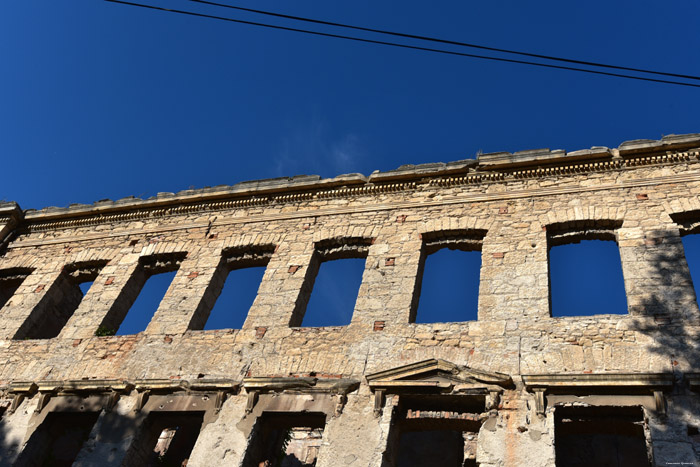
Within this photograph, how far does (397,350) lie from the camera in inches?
334

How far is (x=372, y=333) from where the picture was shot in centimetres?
880

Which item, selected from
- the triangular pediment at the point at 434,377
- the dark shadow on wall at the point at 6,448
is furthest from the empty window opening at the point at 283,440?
the dark shadow on wall at the point at 6,448

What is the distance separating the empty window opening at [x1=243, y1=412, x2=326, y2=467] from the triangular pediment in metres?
0.94

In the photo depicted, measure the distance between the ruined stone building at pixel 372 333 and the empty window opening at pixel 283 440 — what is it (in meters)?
0.04

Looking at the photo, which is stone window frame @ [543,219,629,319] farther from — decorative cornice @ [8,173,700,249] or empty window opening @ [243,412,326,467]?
empty window opening @ [243,412,326,467]

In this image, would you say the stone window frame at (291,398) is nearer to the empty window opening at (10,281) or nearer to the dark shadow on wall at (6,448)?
the dark shadow on wall at (6,448)

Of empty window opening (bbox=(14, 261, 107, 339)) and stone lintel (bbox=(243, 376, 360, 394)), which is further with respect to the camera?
empty window opening (bbox=(14, 261, 107, 339))

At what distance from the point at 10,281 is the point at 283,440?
21.5ft

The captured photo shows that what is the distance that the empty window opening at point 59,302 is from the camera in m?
11.1

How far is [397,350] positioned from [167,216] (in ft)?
19.7

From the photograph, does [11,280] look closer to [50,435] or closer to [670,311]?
[50,435]

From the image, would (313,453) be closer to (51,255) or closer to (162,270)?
(162,270)

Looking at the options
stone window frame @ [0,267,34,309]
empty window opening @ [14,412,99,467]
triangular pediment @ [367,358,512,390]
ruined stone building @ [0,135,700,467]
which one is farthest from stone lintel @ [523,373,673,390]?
stone window frame @ [0,267,34,309]

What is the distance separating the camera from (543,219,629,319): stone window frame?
923 centimetres
